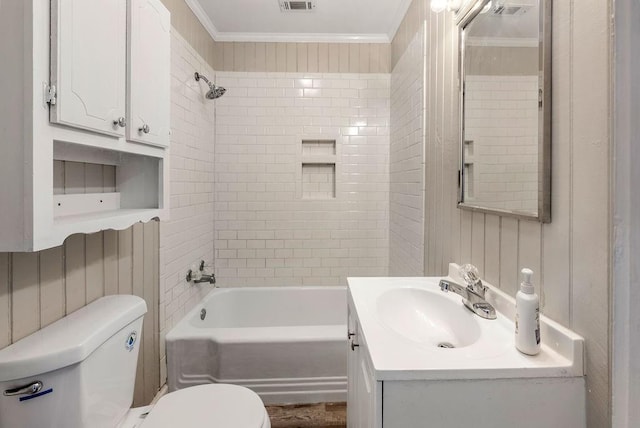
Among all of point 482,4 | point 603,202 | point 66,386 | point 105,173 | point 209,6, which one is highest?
point 209,6

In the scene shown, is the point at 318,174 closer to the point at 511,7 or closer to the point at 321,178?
the point at 321,178

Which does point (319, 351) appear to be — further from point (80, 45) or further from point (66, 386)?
point (80, 45)

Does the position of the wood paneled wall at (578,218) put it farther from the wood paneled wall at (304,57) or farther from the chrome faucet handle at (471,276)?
the wood paneled wall at (304,57)

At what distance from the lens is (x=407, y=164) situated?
7.43 ft

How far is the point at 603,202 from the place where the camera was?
72 cm

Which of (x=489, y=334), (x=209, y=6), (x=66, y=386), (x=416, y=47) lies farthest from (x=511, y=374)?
(x=209, y=6)

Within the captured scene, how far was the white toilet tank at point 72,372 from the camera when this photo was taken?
87 cm

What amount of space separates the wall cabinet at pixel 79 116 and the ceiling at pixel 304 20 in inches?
46.1

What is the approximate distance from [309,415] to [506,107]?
186 centimetres

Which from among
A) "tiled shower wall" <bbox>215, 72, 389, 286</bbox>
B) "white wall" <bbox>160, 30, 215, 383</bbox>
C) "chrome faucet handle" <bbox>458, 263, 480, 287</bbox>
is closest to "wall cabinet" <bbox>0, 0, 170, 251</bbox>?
"white wall" <bbox>160, 30, 215, 383</bbox>

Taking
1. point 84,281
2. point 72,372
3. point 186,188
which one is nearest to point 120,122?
point 84,281

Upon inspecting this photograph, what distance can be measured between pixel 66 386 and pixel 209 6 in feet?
8.16

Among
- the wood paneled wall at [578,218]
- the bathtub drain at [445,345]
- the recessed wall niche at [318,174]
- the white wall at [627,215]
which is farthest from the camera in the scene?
the recessed wall niche at [318,174]

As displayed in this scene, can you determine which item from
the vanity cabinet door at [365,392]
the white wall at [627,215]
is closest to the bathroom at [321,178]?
the white wall at [627,215]
